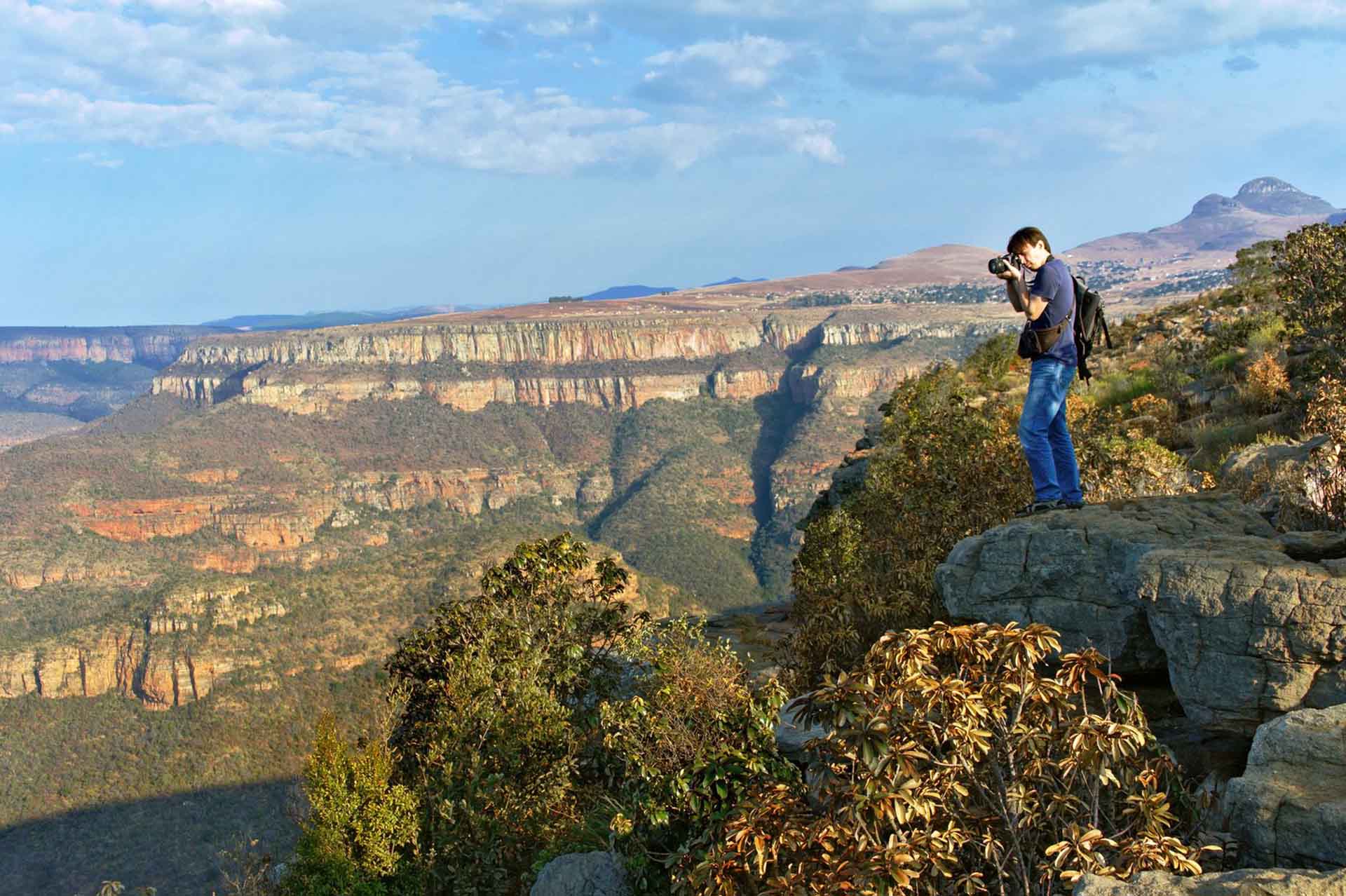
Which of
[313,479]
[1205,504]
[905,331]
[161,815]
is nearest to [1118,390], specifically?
[1205,504]

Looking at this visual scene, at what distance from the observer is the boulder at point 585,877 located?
6.97 m

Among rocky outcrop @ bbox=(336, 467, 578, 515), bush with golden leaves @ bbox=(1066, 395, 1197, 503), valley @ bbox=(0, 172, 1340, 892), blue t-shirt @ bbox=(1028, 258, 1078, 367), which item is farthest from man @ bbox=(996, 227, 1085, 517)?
rocky outcrop @ bbox=(336, 467, 578, 515)

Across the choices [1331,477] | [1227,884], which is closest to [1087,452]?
[1331,477]

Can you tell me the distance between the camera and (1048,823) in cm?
466

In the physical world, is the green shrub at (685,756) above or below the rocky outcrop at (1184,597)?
below

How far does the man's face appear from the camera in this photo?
7.62 metres

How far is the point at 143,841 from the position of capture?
4372 centimetres

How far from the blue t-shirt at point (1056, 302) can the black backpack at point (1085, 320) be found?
0.08 m

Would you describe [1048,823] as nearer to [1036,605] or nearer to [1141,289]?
[1036,605]

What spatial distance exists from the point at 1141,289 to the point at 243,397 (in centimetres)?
14086

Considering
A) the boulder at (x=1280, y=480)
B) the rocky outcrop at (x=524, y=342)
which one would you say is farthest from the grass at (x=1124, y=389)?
the rocky outcrop at (x=524, y=342)

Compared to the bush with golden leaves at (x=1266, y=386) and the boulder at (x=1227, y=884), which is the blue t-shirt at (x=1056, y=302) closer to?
the boulder at (x=1227, y=884)

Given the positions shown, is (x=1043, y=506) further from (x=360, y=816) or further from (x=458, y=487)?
(x=458, y=487)

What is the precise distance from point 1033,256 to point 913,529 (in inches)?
138
